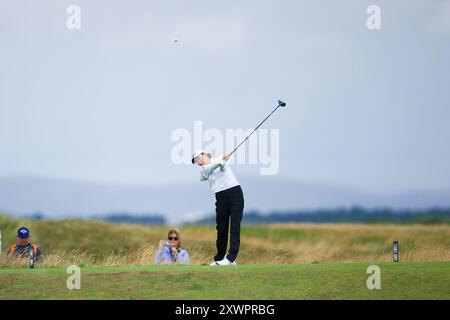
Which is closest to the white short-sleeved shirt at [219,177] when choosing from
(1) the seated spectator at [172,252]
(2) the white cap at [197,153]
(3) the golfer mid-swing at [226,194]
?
(3) the golfer mid-swing at [226,194]

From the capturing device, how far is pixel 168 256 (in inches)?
882

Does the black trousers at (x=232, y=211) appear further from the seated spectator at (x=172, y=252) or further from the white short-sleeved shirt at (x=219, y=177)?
the seated spectator at (x=172, y=252)

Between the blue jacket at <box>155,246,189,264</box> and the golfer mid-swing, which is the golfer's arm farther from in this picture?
the blue jacket at <box>155,246,189,264</box>

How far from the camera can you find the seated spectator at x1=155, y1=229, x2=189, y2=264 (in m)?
22.2

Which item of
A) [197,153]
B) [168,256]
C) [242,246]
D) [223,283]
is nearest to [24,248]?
[168,256]

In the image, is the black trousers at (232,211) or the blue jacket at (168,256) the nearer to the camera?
the black trousers at (232,211)

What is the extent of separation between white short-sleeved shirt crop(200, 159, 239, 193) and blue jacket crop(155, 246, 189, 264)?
2.24 m

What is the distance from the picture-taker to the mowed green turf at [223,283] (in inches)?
703

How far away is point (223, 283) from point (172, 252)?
4.17 metres

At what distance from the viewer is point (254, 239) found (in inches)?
2212

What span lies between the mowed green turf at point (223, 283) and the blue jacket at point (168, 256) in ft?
7.95
